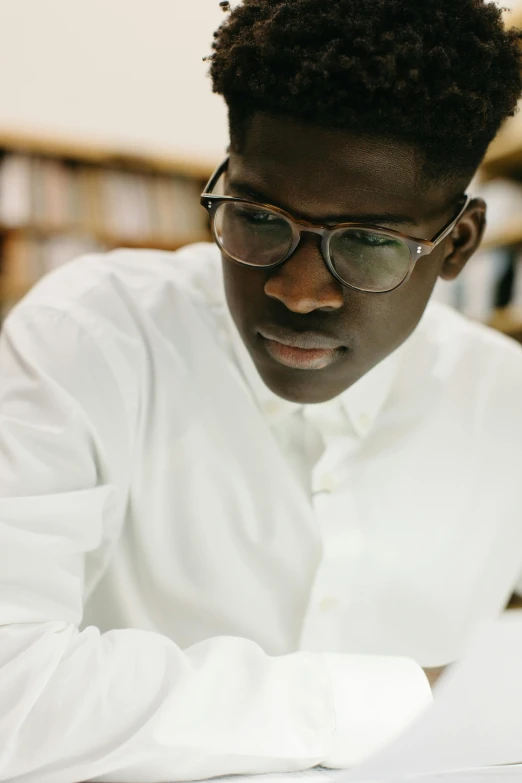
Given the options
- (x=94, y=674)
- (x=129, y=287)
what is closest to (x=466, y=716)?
(x=94, y=674)

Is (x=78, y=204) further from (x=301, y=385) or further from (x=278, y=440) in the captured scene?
(x=301, y=385)

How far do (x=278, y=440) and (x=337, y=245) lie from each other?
1.08ft

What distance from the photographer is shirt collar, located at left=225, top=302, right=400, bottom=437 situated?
2.89 feet

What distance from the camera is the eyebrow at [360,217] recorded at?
664 millimetres

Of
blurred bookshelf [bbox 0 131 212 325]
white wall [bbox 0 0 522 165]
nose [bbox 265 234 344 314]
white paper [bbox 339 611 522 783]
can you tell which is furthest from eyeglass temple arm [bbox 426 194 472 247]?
blurred bookshelf [bbox 0 131 212 325]

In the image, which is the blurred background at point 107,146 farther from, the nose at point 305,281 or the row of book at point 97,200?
the nose at point 305,281

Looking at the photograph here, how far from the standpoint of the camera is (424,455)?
0.95m

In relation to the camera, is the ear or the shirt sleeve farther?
the ear

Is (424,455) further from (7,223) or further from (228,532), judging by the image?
(7,223)

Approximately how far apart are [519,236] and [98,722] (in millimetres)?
2306

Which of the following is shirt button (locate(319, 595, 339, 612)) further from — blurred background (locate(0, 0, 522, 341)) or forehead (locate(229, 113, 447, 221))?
blurred background (locate(0, 0, 522, 341))

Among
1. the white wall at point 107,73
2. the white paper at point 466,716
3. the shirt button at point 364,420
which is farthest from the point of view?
the white wall at point 107,73

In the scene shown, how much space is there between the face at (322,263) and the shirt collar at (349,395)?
0.10 metres

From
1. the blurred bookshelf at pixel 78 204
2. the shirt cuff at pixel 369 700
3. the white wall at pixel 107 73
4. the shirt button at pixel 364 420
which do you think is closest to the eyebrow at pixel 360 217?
the shirt button at pixel 364 420
